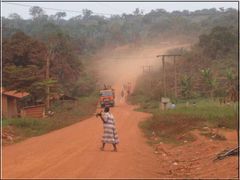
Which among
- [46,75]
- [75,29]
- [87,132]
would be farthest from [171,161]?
[75,29]

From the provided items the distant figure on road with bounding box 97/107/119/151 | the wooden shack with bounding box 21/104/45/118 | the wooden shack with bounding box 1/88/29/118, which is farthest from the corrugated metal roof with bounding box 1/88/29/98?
the distant figure on road with bounding box 97/107/119/151

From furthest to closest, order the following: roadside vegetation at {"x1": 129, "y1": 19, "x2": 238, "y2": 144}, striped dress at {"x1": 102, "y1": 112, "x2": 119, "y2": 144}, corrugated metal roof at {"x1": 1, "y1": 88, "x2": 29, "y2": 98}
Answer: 1. corrugated metal roof at {"x1": 1, "y1": 88, "x2": 29, "y2": 98}
2. roadside vegetation at {"x1": 129, "y1": 19, "x2": 238, "y2": 144}
3. striped dress at {"x1": 102, "y1": 112, "x2": 119, "y2": 144}

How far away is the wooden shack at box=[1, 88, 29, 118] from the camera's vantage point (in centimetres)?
3850

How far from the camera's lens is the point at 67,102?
162 feet

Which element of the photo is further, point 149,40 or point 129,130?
point 149,40

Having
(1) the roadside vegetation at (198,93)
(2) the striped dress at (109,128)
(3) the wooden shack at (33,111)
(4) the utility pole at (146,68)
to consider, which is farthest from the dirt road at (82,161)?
(4) the utility pole at (146,68)

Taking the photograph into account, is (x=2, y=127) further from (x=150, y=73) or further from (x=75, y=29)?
(x=75, y=29)

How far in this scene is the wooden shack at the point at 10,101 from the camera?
38.5m

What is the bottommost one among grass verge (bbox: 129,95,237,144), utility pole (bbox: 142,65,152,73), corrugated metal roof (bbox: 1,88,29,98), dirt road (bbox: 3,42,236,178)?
grass verge (bbox: 129,95,237,144)

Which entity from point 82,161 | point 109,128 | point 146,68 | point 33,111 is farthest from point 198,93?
point 82,161

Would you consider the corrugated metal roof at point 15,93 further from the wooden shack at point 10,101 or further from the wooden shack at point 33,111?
the wooden shack at point 33,111

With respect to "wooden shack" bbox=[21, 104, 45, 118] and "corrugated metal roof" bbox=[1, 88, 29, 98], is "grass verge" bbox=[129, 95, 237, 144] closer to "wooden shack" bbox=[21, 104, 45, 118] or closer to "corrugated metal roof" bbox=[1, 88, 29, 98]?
"wooden shack" bbox=[21, 104, 45, 118]

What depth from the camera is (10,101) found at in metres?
40.6

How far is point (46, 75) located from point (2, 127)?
1485cm
